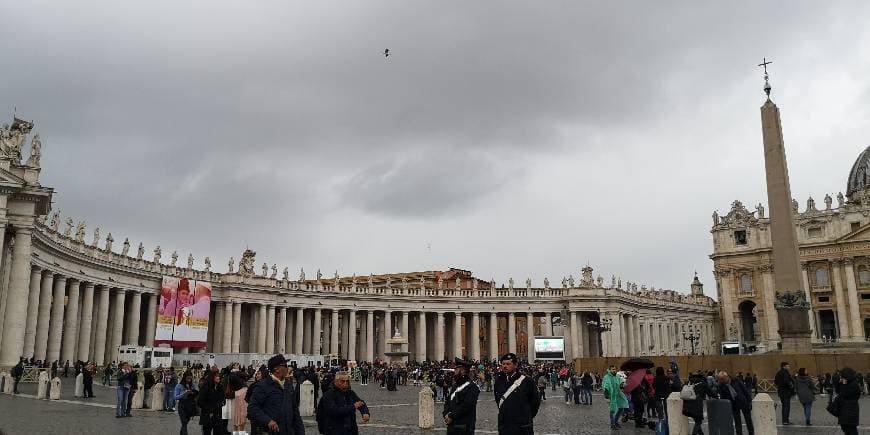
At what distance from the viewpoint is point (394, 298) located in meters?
78.2

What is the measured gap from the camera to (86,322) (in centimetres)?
5209

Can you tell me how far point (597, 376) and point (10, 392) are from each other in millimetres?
33056

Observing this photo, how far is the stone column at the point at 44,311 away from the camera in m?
46.1

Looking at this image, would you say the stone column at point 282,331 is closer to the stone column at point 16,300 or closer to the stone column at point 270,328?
the stone column at point 270,328

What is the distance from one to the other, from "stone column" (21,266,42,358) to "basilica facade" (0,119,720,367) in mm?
79

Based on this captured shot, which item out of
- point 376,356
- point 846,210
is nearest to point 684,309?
point 846,210

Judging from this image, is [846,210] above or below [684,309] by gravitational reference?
above

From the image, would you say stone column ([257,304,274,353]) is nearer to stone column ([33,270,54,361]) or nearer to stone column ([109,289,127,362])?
stone column ([109,289,127,362])

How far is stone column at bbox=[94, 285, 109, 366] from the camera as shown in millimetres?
53812

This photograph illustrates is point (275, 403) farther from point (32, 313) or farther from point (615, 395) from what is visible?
point (32, 313)

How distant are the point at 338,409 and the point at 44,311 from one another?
46025 millimetres

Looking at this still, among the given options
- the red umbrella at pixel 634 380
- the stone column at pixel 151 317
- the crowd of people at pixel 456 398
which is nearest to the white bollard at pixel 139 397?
the crowd of people at pixel 456 398

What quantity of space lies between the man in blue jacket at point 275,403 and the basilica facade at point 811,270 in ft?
251

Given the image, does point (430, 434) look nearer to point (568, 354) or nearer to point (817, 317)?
point (568, 354)
